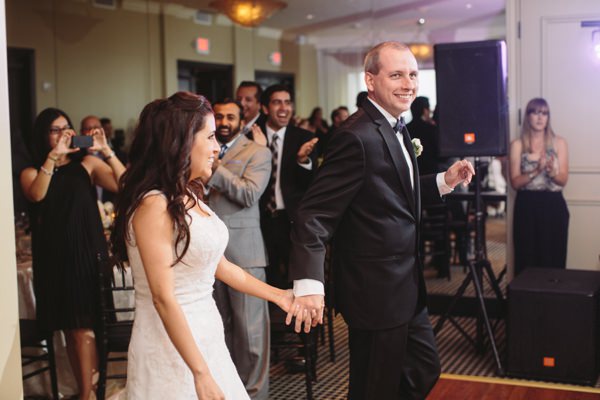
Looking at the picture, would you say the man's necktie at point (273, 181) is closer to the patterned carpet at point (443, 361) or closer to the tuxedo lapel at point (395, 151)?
the patterned carpet at point (443, 361)

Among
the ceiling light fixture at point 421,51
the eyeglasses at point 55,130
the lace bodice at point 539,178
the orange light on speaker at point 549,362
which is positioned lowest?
the orange light on speaker at point 549,362

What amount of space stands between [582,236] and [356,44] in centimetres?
707

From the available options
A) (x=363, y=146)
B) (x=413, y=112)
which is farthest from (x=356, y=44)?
(x=363, y=146)

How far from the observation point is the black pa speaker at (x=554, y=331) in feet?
14.6

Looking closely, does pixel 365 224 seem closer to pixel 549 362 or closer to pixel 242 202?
pixel 242 202

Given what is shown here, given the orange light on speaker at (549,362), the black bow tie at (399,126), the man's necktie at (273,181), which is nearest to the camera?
the black bow tie at (399,126)

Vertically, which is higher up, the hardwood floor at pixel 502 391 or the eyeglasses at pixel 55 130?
the eyeglasses at pixel 55 130

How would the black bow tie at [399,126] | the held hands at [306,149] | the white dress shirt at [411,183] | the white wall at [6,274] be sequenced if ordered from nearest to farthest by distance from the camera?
1. the white wall at [6,274]
2. the white dress shirt at [411,183]
3. the black bow tie at [399,126]
4. the held hands at [306,149]

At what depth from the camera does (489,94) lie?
4902 mm

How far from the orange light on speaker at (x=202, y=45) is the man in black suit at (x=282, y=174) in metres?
7.49

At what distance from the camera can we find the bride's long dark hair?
91.3 inches

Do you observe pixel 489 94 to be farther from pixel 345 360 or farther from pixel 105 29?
pixel 105 29

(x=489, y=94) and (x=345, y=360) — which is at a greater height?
(x=489, y=94)

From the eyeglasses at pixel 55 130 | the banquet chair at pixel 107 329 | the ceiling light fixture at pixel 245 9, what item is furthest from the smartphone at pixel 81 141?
the ceiling light fixture at pixel 245 9
